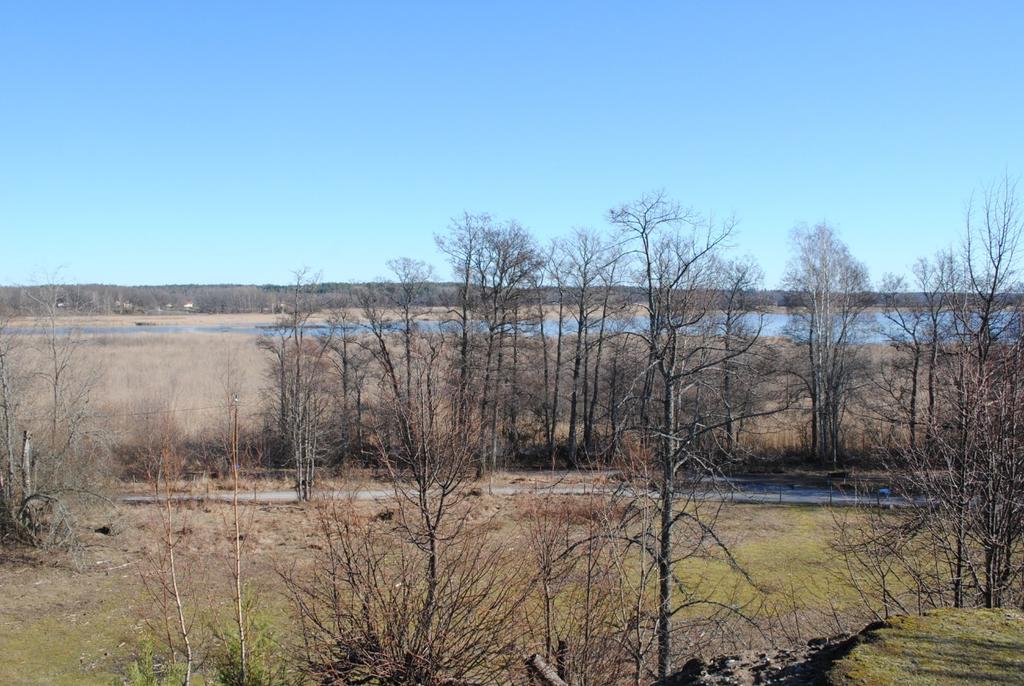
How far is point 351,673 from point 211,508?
2446 cm

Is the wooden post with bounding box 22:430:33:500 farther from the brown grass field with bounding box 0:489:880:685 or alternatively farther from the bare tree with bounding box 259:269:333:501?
the bare tree with bounding box 259:269:333:501

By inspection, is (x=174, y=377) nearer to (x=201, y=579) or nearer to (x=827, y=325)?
(x=201, y=579)

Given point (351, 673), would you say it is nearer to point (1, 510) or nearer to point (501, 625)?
point (501, 625)

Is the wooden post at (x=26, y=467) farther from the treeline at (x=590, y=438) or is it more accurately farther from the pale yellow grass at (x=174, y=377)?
the pale yellow grass at (x=174, y=377)

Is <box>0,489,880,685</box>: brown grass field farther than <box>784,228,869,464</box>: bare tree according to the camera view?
No

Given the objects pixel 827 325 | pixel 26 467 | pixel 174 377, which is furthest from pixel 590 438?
pixel 174 377

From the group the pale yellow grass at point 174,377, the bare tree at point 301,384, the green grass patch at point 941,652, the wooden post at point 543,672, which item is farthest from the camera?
the pale yellow grass at point 174,377

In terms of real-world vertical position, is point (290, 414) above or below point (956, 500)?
below

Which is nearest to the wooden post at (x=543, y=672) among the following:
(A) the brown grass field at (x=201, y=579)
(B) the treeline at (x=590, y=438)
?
(B) the treeline at (x=590, y=438)

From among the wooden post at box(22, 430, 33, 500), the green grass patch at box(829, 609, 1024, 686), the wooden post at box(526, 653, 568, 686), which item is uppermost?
the green grass patch at box(829, 609, 1024, 686)

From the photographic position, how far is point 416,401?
31.2ft

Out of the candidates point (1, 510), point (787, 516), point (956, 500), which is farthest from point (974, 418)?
point (1, 510)

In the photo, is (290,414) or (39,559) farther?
(290,414)

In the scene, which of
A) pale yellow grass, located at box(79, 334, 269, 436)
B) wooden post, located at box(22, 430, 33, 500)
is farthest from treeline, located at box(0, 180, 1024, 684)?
pale yellow grass, located at box(79, 334, 269, 436)
